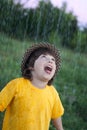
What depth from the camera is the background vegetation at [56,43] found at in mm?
5379

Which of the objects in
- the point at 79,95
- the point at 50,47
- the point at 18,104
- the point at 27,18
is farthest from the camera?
the point at 27,18

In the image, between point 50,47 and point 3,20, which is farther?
point 3,20

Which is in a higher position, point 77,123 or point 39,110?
point 39,110

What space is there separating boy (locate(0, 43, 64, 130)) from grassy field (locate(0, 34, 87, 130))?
1.27 m

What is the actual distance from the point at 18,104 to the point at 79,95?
3200 millimetres

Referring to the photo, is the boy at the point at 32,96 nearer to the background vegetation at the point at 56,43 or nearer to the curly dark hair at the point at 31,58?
the curly dark hair at the point at 31,58

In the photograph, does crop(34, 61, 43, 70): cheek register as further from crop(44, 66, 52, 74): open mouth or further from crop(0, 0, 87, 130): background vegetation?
crop(0, 0, 87, 130): background vegetation

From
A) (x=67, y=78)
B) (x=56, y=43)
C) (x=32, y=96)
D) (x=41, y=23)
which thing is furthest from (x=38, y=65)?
(x=41, y=23)

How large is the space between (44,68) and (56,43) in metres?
5.66

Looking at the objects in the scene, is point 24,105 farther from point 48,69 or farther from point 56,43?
point 56,43

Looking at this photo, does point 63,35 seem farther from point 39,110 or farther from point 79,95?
point 39,110

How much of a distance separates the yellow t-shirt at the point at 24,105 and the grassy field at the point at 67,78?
1294 mm

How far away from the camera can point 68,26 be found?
10477 mm

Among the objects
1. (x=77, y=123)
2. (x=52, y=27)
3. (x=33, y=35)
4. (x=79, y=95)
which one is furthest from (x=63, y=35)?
(x=77, y=123)
